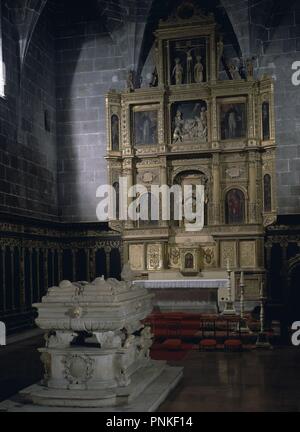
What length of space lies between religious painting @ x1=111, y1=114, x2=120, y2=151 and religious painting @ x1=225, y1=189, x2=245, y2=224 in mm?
3515

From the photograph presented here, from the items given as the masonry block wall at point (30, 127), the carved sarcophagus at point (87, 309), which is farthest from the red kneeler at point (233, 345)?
the masonry block wall at point (30, 127)

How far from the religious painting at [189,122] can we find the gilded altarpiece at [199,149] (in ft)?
0.09

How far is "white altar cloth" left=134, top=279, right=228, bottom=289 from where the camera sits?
14.1 meters

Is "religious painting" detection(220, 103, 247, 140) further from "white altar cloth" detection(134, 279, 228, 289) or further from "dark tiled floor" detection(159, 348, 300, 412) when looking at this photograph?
"dark tiled floor" detection(159, 348, 300, 412)

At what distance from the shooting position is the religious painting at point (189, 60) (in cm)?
1644

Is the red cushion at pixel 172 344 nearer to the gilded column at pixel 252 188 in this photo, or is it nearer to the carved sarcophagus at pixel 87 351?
the carved sarcophagus at pixel 87 351

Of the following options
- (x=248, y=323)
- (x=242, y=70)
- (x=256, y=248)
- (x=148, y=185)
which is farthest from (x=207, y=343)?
(x=242, y=70)

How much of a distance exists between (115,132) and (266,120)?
4.31m

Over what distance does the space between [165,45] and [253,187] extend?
15.8 ft

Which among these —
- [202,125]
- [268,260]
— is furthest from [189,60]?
[268,260]

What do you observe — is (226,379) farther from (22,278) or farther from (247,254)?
(22,278)

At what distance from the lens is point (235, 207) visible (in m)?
16.0

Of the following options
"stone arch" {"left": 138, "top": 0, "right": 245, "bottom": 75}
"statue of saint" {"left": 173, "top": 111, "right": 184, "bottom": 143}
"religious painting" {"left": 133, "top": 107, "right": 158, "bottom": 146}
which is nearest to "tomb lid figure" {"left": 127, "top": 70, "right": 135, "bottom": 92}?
"religious painting" {"left": 133, "top": 107, "right": 158, "bottom": 146}

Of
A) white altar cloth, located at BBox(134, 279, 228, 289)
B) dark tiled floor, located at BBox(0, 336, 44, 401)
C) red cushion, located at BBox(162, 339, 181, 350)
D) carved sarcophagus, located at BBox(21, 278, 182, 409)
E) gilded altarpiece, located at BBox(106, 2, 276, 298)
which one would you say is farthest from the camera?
gilded altarpiece, located at BBox(106, 2, 276, 298)
